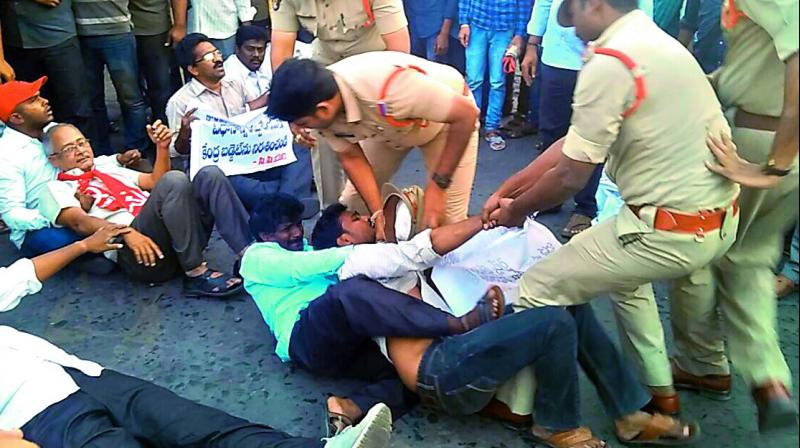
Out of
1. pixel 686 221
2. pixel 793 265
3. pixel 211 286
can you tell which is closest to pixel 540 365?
pixel 686 221

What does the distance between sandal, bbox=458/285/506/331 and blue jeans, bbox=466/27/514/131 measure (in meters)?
2.87

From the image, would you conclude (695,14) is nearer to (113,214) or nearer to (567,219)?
(567,219)

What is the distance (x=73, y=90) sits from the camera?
4.17 meters

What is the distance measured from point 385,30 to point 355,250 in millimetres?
1170

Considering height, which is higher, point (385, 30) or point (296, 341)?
point (385, 30)

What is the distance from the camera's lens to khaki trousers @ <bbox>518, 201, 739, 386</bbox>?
81.5 inches

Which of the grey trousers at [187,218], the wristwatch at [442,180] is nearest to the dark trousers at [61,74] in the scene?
the grey trousers at [187,218]

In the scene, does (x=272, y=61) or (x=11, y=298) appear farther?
(x=272, y=61)

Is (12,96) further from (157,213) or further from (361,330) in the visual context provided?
(361,330)

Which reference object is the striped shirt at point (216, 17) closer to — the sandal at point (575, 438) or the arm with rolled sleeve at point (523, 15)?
the arm with rolled sleeve at point (523, 15)

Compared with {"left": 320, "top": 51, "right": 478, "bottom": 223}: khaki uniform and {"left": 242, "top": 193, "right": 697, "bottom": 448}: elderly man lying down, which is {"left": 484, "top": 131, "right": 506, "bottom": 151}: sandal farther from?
{"left": 242, "top": 193, "right": 697, "bottom": 448}: elderly man lying down

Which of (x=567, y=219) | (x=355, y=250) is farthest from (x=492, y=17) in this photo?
(x=355, y=250)

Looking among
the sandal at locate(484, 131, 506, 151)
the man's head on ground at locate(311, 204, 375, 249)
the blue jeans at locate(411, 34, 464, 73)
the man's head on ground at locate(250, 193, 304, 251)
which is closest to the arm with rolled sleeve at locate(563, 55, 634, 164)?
the man's head on ground at locate(311, 204, 375, 249)

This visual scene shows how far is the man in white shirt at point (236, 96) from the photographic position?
153 inches
